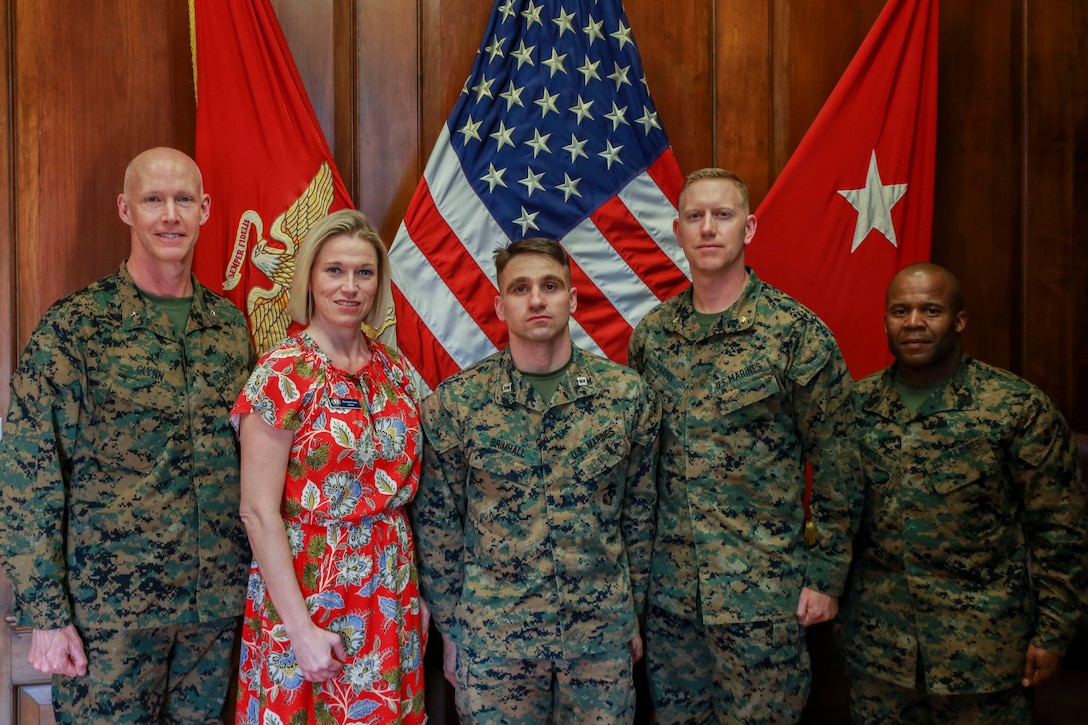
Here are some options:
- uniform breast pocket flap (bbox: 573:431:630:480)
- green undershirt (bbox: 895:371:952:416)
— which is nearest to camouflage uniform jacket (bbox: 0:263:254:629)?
uniform breast pocket flap (bbox: 573:431:630:480)

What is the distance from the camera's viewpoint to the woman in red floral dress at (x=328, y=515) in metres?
1.87

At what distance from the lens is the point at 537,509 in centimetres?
208

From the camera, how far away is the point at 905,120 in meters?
2.94

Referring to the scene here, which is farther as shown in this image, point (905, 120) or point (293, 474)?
point (905, 120)

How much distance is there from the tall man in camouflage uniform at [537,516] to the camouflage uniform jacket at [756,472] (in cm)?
12

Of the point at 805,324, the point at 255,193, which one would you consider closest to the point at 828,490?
the point at 805,324

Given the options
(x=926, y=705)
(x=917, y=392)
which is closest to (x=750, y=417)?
(x=917, y=392)

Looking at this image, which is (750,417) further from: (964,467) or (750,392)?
(964,467)

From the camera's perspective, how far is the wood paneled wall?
8.70 ft

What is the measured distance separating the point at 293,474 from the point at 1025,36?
3.07 metres

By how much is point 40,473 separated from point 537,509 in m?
1.20

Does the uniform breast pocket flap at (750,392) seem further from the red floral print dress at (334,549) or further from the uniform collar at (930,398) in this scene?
the red floral print dress at (334,549)

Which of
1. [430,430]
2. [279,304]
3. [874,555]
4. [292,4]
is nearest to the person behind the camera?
[430,430]

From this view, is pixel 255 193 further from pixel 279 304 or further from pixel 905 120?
pixel 905 120
